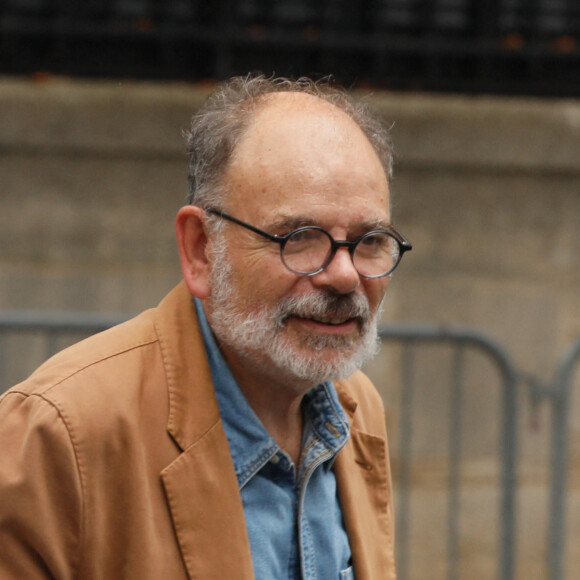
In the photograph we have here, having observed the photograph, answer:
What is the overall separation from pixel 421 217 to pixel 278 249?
3.53 meters

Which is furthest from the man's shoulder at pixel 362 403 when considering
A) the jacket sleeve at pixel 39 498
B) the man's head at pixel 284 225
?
the jacket sleeve at pixel 39 498

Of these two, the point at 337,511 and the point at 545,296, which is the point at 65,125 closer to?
the point at 545,296

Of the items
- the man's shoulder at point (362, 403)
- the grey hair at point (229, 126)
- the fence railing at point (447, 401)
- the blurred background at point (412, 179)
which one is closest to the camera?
the grey hair at point (229, 126)

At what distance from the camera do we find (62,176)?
5316 mm

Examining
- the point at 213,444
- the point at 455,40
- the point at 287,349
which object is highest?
the point at 455,40

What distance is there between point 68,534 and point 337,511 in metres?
0.66

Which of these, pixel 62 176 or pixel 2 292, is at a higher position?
pixel 62 176

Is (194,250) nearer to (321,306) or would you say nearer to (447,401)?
(321,306)

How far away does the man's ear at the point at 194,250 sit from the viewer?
7.23ft

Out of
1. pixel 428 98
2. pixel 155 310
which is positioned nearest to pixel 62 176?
pixel 428 98

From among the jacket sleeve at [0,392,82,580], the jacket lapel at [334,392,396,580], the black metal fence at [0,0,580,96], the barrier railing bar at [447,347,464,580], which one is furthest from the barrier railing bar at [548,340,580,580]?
the jacket sleeve at [0,392,82,580]

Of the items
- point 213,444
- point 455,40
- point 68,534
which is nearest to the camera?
point 68,534

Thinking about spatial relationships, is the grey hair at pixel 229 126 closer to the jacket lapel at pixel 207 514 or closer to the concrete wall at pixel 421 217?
the jacket lapel at pixel 207 514

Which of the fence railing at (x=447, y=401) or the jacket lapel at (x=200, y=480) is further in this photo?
the fence railing at (x=447, y=401)
